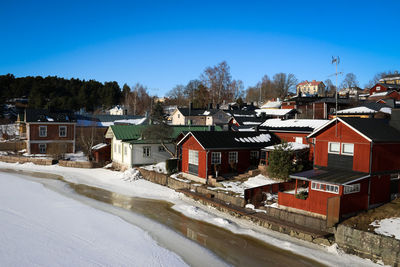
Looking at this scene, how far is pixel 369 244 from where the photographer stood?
1368 cm

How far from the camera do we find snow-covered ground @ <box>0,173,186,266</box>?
529 inches

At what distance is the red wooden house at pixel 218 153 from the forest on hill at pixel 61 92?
54938 mm

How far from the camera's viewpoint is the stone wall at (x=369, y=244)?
42.5 feet

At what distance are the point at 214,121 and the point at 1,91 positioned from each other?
5950 centimetres

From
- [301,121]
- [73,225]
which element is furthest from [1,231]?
[301,121]

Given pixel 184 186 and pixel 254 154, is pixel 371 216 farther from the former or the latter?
pixel 184 186

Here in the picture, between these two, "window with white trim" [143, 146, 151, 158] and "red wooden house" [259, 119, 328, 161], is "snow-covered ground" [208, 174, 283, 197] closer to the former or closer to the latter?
"red wooden house" [259, 119, 328, 161]

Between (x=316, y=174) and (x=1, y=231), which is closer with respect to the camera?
(x=1, y=231)

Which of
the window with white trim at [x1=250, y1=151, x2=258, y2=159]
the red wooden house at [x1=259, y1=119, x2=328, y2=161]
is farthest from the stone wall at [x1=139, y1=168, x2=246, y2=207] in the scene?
the red wooden house at [x1=259, y1=119, x2=328, y2=161]

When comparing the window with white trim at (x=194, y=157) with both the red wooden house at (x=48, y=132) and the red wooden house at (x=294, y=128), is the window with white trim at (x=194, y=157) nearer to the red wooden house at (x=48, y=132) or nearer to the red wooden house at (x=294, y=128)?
the red wooden house at (x=294, y=128)

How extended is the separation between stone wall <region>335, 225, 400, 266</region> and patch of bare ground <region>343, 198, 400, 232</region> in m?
1.04

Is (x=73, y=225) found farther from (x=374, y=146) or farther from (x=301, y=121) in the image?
(x=301, y=121)

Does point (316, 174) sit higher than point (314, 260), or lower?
higher

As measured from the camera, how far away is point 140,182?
28297 mm
